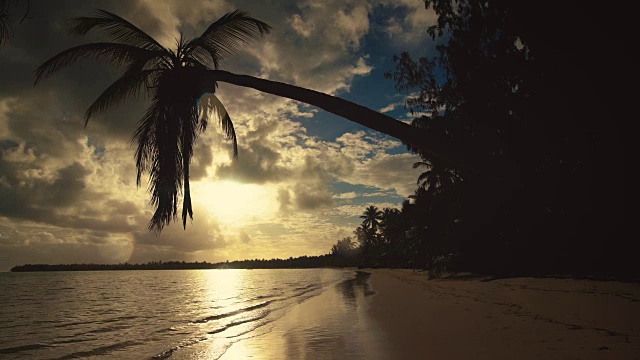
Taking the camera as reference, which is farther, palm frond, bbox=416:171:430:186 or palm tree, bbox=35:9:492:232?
palm frond, bbox=416:171:430:186

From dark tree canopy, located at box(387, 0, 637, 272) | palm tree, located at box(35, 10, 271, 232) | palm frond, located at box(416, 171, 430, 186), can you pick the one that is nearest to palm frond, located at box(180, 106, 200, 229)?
palm tree, located at box(35, 10, 271, 232)

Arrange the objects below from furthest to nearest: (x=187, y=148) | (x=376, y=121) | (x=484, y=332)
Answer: (x=187, y=148), (x=484, y=332), (x=376, y=121)

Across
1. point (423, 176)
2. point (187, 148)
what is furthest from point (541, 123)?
point (423, 176)

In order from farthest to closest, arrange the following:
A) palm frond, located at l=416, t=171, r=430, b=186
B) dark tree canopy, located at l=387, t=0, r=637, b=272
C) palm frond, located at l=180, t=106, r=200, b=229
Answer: palm frond, located at l=416, t=171, r=430, b=186, palm frond, located at l=180, t=106, r=200, b=229, dark tree canopy, located at l=387, t=0, r=637, b=272

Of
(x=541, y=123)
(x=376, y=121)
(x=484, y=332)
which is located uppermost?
(x=541, y=123)

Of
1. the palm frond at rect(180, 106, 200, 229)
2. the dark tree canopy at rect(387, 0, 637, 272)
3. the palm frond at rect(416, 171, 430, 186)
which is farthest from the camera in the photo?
the palm frond at rect(416, 171, 430, 186)

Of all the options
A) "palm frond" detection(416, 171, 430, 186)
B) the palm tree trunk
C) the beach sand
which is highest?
"palm frond" detection(416, 171, 430, 186)

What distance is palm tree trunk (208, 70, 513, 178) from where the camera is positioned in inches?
147

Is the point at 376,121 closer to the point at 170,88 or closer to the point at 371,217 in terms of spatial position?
the point at 170,88

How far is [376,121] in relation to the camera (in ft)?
12.8

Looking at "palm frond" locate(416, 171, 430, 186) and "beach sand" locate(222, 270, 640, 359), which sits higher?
"palm frond" locate(416, 171, 430, 186)

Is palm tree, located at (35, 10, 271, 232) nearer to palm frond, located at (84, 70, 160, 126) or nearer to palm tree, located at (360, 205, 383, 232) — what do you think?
palm frond, located at (84, 70, 160, 126)

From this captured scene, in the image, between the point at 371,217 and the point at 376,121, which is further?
the point at 371,217

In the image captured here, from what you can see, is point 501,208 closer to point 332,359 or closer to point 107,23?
point 332,359
